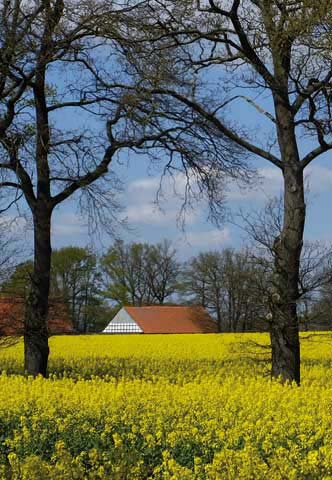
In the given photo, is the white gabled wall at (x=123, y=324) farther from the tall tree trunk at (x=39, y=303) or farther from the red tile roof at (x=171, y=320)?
the tall tree trunk at (x=39, y=303)

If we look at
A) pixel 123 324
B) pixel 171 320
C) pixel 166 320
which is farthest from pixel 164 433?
pixel 123 324

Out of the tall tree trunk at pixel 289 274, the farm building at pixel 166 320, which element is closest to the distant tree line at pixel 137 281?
the farm building at pixel 166 320

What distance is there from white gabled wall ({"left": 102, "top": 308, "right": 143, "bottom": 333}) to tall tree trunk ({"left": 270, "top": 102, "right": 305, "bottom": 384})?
4029 centimetres

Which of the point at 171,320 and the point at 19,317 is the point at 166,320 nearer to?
the point at 171,320

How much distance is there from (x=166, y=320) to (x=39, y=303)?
129ft

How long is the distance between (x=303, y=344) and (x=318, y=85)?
41.6 feet

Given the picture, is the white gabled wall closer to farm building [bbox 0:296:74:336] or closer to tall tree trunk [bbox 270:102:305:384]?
farm building [bbox 0:296:74:336]

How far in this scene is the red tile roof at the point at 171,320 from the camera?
52531 mm

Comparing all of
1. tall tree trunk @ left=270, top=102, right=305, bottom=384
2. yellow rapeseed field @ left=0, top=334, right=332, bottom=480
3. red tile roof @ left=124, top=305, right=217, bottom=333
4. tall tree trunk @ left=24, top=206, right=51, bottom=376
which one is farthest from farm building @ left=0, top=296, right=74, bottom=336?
red tile roof @ left=124, top=305, right=217, bottom=333

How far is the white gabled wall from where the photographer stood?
53969 millimetres

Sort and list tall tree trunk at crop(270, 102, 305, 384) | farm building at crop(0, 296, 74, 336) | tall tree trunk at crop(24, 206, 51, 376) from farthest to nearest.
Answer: farm building at crop(0, 296, 74, 336) → tall tree trunk at crop(24, 206, 51, 376) → tall tree trunk at crop(270, 102, 305, 384)

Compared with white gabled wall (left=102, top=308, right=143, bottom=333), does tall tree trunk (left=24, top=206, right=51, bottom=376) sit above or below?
below

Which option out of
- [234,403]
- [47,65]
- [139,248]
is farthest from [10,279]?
[139,248]

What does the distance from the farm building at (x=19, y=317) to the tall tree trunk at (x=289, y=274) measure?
4.18 m
